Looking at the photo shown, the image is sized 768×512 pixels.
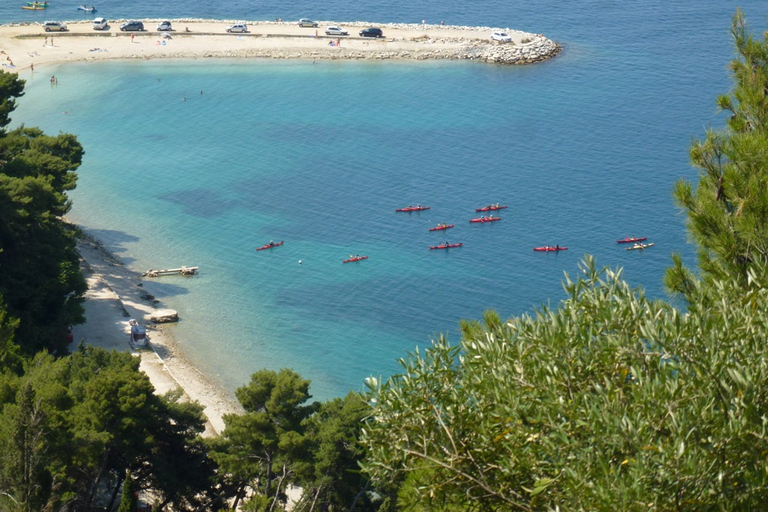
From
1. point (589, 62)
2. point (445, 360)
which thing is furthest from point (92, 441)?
point (589, 62)

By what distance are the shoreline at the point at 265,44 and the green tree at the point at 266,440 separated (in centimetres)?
6647

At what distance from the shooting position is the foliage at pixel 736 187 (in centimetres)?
1391

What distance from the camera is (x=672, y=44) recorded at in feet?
315

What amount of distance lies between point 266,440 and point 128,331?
63.7 feet

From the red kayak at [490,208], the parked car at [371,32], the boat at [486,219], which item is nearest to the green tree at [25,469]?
the boat at [486,219]

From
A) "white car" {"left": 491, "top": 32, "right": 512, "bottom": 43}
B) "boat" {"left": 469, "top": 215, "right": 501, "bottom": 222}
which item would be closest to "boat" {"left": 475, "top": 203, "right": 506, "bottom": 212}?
"boat" {"left": 469, "top": 215, "right": 501, "bottom": 222}

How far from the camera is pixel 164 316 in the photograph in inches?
1866

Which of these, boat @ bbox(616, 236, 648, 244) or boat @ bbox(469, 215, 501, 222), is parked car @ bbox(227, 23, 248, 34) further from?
boat @ bbox(616, 236, 648, 244)

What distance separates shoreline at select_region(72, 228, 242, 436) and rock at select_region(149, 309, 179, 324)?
11.7 inches

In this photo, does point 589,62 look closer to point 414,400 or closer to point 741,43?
point 741,43

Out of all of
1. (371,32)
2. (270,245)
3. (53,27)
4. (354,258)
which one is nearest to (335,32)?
(371,32)

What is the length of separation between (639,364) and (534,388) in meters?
1.43

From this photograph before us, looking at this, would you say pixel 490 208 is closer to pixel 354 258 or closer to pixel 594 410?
pixel 354 258

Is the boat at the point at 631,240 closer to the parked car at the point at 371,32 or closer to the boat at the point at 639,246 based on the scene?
the boat at the point at 639,246
